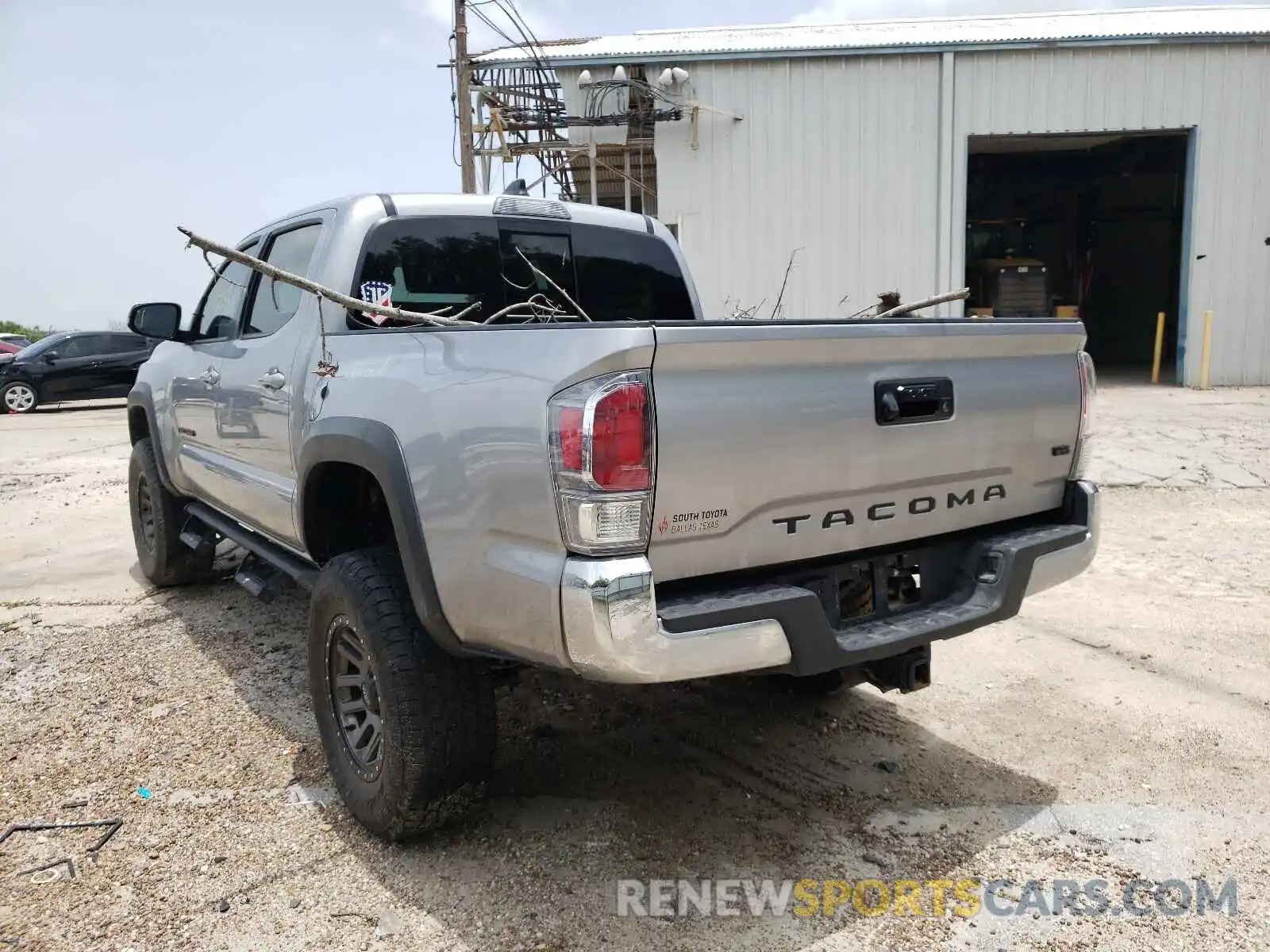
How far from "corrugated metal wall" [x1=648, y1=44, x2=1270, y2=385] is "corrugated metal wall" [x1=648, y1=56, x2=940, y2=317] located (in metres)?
0.02

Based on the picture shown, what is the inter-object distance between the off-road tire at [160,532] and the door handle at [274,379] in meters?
2.08

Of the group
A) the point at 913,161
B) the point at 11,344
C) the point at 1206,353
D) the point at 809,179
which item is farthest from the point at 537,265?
the point at 11,344

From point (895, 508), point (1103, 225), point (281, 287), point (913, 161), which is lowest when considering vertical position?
point (895, 508)

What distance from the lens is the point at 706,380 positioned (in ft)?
7.24

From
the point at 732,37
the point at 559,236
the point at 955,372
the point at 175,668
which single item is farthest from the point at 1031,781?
the point at 732,37

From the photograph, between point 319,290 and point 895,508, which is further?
point 319,290

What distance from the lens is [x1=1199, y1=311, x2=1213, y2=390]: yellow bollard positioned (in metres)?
14.5

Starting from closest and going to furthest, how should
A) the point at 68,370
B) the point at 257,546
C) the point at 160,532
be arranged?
the point at 257,546, the point at 160,532, the point at 68,370

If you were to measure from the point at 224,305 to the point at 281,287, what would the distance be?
3.12 feet

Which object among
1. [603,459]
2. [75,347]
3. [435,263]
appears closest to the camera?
[603,459]

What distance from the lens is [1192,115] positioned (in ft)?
47.2

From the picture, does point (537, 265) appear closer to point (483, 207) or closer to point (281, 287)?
point (483, 207)

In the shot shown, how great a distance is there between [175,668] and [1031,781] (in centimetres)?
364

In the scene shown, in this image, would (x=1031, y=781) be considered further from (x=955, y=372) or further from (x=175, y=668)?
(x=175, y=668)
